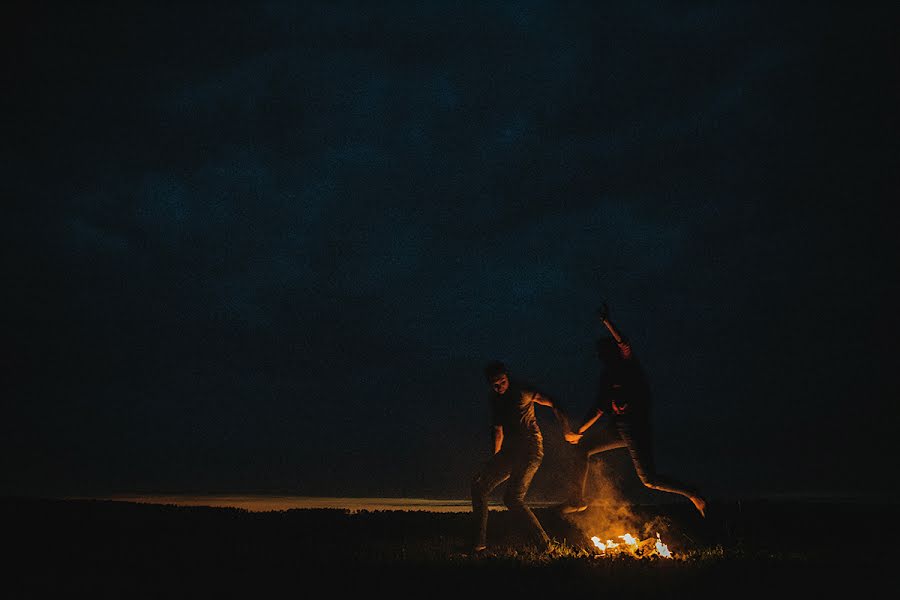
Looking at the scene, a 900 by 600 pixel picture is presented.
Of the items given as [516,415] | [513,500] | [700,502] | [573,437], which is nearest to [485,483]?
[513,500]

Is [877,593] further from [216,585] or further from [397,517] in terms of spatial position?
[397,517]

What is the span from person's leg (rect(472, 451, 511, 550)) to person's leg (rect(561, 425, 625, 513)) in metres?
1.09

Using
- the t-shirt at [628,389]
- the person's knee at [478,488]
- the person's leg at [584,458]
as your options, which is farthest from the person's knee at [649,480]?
the person's knee at [478,488]

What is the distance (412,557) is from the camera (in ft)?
36.0

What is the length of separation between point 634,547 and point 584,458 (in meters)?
1.53

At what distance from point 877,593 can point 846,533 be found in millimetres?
7442

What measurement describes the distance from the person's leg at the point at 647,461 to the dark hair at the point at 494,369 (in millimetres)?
2012

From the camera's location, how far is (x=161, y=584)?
8.66 metres

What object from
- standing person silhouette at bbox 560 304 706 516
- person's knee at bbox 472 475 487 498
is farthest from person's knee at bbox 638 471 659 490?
person's knee at bbox 472 475 487 498

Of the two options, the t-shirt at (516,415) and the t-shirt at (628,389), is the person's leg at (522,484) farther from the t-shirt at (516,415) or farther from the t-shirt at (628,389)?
the t-shirt at (628,389)

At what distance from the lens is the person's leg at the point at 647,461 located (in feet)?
36.3

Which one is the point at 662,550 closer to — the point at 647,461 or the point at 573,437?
the point at 647,461

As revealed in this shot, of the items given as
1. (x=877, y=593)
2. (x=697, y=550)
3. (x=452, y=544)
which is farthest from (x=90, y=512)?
(x=877, y=593)

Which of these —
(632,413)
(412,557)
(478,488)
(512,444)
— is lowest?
(412,557)
